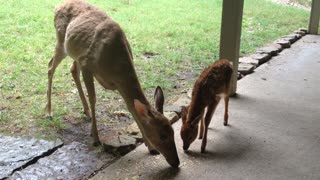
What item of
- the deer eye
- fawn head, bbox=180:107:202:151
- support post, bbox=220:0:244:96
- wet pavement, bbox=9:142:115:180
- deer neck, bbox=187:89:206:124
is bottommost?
wet pavement, bbox=9:142:115:180

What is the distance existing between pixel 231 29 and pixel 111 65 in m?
1.90

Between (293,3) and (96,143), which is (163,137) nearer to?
(96,143)

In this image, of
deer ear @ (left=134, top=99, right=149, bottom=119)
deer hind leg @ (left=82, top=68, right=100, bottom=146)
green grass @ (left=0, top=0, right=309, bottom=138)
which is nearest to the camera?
deer ear @ (left=134, top=99, right=149, bottom=119)

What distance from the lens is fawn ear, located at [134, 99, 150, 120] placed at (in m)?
3.45

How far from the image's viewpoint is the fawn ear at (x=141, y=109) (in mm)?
3449

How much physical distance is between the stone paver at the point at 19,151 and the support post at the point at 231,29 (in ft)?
7.49

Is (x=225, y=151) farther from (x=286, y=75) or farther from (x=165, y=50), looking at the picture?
(x=165, y=50)

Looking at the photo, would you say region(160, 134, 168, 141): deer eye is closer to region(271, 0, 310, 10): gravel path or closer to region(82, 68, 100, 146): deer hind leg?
region(82, 68, 100, 146): deer hind leg

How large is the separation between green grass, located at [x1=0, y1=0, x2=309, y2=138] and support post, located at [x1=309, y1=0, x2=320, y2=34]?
18.4 inches

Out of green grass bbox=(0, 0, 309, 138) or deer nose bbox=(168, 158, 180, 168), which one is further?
green grass bbox=(0, 0, 309, 138)

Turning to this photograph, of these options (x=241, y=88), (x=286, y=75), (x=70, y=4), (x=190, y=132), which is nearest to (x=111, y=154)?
(x=190, y=132)

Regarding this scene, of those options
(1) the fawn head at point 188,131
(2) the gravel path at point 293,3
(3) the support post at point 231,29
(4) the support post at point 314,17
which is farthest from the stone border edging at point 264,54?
(2) the gravel path at point 293,3

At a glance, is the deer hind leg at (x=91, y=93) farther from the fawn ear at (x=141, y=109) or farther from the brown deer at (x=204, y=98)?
the brown deer at (x=204, y=98)

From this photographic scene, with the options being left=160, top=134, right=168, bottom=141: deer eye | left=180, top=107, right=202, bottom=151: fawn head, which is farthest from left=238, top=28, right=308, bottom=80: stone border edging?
left=160, top=134, right=168, bottom=141: deer eye
